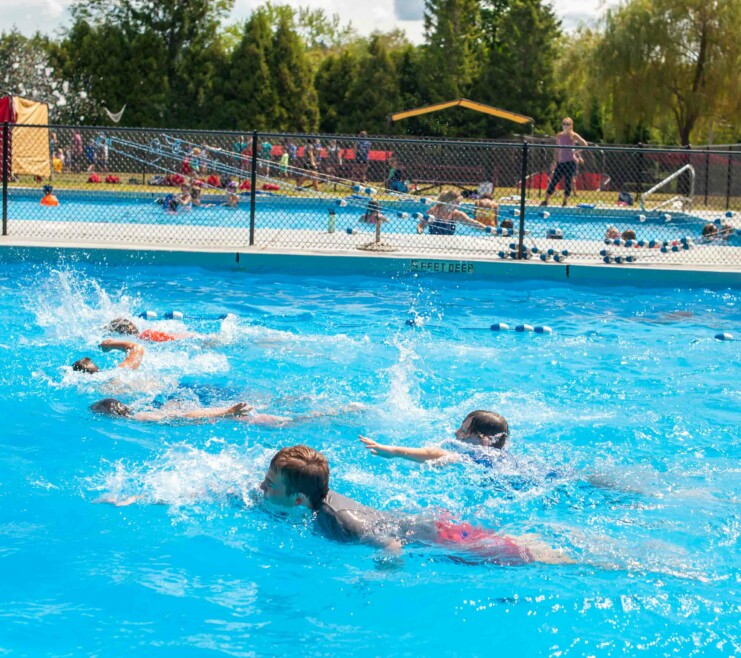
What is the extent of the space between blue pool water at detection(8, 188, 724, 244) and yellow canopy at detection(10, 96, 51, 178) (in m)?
3.52

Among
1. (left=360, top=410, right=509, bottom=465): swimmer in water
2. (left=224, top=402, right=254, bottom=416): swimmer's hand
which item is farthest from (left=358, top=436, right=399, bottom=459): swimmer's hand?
(left=224, top=402, right=254, bottom=416): swimmer's hand

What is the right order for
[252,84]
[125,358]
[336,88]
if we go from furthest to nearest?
[336,88], [252,84], [125,358]

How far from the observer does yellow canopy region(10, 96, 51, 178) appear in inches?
1003

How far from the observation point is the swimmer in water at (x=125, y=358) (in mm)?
8414

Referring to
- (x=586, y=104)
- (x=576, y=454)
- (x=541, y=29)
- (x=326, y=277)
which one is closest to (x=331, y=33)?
(x=541, y=29)

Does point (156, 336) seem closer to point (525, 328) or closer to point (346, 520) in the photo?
point (525, 328)

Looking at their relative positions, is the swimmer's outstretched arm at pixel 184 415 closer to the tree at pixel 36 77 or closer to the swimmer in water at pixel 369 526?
the swimmer in water at pixel 369 526

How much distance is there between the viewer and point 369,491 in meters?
6.34

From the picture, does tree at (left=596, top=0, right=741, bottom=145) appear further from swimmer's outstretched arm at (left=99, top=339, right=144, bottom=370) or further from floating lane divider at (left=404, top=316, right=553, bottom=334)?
swimmer's outstretched arm at (left=99, top=339, right=144, bottom=370)

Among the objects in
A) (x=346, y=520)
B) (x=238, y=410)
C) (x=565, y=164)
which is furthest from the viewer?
(x=565, y=164)

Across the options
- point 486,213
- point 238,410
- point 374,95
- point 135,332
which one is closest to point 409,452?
point 238,410

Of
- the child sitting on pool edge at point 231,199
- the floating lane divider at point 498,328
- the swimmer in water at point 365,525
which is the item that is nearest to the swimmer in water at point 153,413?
the swimmer in water at point 365,525

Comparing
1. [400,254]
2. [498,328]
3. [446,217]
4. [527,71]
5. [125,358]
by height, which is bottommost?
[125,358]

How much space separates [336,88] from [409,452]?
35.4m
